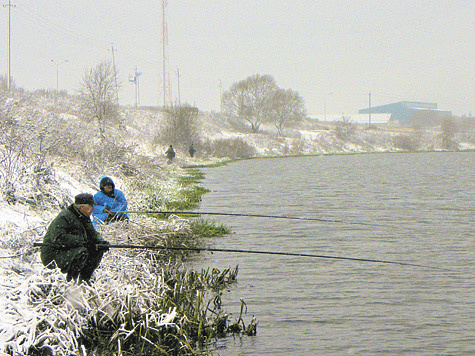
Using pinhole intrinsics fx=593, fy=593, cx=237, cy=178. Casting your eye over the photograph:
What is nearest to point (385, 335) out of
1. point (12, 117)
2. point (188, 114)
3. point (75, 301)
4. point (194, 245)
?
point (75, 301)

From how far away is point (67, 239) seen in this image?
702cm

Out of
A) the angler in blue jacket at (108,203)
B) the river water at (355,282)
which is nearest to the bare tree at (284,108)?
the river water at (355,282)

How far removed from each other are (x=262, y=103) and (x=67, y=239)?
100 m

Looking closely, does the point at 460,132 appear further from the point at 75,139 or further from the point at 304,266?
the point at 304,266

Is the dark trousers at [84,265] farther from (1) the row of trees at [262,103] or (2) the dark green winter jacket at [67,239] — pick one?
(1) the row of trees at [262,103]

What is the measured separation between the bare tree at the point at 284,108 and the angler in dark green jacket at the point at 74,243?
10022 centimetres

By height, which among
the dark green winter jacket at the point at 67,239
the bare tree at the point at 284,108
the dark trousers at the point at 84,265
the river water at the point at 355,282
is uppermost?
the bare tree at the point at 284,108

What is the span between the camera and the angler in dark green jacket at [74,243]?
277 inches

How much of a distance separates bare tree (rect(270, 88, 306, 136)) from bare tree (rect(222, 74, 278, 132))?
1.10 meters

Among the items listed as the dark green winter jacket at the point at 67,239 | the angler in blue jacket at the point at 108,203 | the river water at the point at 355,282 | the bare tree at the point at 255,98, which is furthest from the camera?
the bare tree at the point at 255,98

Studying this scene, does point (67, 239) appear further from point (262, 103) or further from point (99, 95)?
point (262, 103)

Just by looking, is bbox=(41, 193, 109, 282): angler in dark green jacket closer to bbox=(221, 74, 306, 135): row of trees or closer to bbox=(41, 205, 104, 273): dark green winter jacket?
bbox=(41, 205, 104, 273): dark green winter jacket

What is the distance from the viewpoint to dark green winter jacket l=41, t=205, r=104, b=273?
23.0 ft

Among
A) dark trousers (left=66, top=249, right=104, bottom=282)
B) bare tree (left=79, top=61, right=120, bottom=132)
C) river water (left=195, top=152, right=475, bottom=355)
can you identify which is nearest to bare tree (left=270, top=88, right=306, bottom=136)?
bare tree (left=79, top=61, right=120, bottom=132)
